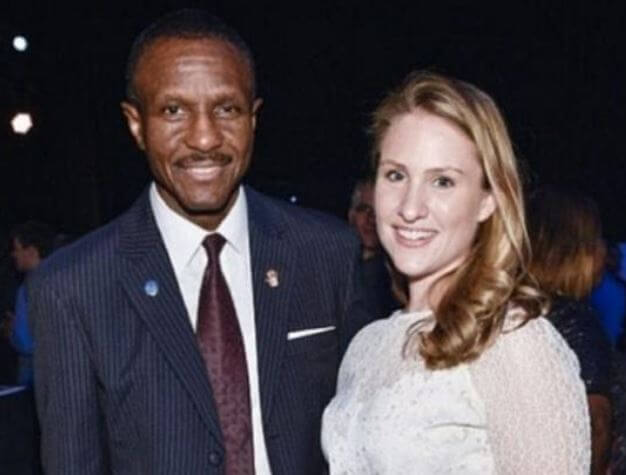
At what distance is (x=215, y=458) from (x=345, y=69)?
10.2 metres

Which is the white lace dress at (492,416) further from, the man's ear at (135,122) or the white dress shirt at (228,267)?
the man's ear at (135,122)

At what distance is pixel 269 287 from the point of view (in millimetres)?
2162

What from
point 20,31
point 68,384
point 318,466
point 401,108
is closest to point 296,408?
point 318,466

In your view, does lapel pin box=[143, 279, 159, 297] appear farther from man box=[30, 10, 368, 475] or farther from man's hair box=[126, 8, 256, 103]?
man's hair box=[126, 8, 256, 103]

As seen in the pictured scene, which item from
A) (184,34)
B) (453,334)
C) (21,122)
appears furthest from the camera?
(21,122)

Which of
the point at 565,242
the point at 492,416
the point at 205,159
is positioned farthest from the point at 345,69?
the point at 492,416

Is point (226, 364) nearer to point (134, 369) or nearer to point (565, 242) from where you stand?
point (134, 369)

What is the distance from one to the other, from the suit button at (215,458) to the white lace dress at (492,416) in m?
0.30

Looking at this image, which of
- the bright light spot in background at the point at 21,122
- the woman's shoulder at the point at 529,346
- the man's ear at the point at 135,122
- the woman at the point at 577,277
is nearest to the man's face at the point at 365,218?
the woman at the point at 577,277

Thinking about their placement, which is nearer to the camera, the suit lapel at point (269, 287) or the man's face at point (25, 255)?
the suit lapel at point (269, 287)

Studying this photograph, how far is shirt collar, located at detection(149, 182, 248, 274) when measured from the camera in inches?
83.4

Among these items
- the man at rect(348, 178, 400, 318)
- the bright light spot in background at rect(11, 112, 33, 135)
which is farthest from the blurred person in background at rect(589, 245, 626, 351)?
the bright light spot in background at rect(11, 112, 33, 135)

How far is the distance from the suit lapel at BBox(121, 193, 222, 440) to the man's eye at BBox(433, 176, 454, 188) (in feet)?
1.99

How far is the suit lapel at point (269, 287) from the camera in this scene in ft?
6.83
